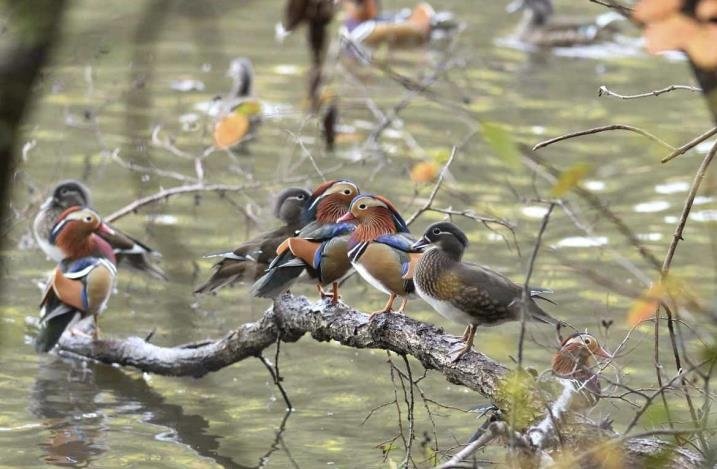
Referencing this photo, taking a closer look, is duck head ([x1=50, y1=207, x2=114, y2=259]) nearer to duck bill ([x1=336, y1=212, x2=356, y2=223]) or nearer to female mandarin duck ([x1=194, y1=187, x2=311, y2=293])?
female mandarin duck ([x1=194, y1=187, x2=311, y2=293])

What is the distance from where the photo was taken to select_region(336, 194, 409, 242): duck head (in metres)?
5.65

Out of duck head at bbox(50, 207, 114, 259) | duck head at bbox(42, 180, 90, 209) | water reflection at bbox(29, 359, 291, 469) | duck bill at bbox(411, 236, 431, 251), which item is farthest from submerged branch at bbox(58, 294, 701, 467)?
duck head at bbox(42, 180, 90, 209)

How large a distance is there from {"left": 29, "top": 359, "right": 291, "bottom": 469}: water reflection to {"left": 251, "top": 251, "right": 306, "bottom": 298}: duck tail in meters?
0.92

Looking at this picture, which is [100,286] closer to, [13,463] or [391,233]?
[13,463]

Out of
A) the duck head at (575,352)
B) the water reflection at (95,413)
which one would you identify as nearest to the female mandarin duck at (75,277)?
the water reflection at (95,413)

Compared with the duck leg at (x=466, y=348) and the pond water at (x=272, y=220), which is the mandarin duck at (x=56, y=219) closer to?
the pond water at (x=272, y=220)

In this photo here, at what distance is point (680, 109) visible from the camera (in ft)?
44.5

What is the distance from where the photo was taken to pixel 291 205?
6508 mm

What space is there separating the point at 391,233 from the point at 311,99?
10.3 ft

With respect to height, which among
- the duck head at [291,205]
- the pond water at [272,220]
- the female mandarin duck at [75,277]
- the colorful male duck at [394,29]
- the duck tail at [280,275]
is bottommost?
the colorful male duck at [394,29]

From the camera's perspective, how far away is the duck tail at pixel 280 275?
5762 mm

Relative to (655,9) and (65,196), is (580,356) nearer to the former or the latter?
(655,9)

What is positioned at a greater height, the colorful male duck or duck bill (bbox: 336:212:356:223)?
duck bill (bbox: 336:212:356:223)

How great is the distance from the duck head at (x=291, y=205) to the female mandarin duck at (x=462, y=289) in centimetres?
131
